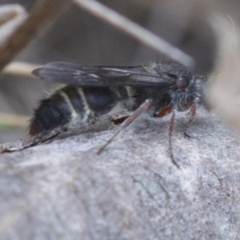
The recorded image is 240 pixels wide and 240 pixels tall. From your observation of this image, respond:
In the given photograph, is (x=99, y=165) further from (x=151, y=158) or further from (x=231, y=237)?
(x=231, y=237)

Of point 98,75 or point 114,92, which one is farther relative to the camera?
point 114,92

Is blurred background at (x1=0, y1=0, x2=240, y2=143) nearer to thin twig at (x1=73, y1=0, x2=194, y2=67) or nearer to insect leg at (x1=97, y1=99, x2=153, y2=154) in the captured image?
thin twig at (x1=73, y1=0, x2=194, y2=67)

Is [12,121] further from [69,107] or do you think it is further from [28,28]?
[69,107]

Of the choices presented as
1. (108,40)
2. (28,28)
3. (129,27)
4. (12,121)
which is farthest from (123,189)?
(108,40)

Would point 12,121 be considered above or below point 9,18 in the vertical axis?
below

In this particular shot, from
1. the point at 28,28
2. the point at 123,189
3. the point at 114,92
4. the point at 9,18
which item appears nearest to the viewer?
the point at 123,189

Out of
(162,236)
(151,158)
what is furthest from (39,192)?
(151,158)
